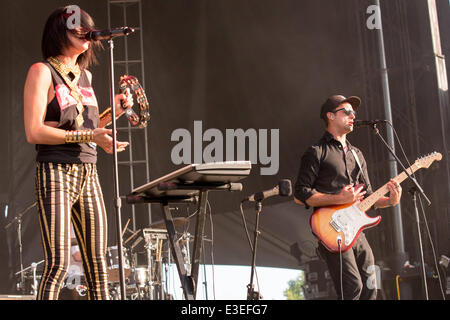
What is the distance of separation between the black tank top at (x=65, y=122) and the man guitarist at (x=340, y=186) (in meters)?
1.85

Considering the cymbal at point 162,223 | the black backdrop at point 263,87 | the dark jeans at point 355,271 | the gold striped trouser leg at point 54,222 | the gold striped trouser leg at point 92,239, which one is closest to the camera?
the gold striped trouser leg at point 54,222

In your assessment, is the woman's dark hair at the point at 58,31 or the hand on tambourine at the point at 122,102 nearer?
the woman's dark hair at the point at 58,31

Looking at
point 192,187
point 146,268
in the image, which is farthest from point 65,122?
point 146,268

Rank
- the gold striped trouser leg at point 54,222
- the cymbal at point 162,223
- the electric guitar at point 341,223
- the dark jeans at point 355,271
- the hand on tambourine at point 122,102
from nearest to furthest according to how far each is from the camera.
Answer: the gold striped trouser leg at point 54,222 → the hand on tambourine at point 122,102 → the dark jeans at point 355,271 → the electric guitar at point 341,223 → the cymbal at point 162,223

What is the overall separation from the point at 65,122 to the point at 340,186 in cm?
221

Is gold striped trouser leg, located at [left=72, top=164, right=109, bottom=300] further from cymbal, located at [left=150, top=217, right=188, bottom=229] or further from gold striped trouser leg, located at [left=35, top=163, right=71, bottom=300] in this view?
cymbal, located at [left=150, top=217, right=188, bottom=229]

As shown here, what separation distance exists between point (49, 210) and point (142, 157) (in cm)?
732

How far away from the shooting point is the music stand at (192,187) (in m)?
2.49

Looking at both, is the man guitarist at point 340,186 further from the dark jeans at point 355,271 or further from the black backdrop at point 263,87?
the black backdrop at point 263,87

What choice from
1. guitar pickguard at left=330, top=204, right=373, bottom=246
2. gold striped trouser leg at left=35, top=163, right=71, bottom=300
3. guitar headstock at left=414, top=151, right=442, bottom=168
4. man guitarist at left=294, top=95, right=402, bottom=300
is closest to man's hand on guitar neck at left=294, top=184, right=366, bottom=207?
man guitarist at left=294, top=95, right=402, bottom=300

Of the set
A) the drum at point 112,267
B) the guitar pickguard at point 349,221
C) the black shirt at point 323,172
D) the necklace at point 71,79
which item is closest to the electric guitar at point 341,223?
the guitar pickguard at point 349,221

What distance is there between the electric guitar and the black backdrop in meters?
2.73

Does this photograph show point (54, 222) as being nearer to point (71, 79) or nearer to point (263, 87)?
point (71, 79)

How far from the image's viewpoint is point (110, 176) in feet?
30.9
